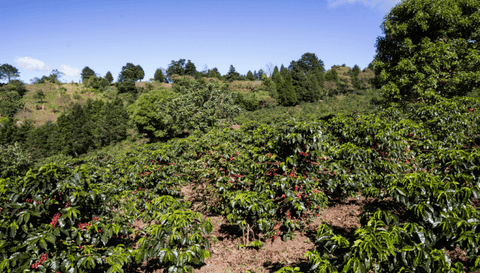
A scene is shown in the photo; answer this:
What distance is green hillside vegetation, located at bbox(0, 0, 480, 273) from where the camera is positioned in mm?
2371

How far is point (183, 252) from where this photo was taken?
277 cm

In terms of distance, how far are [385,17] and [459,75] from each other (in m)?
4.82

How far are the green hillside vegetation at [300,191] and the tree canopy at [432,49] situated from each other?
7 centimetres

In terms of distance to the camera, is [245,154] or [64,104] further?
[64,104]

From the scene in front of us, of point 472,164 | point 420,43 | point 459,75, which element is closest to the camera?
point 472,164

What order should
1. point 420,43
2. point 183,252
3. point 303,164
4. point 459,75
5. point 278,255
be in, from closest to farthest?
point 183,252
point 303,164
point 278,255
point 459,75
point 420,43

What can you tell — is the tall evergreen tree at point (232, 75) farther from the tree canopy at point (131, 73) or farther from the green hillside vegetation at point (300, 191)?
the green hillside vegetation at point (300, 191)

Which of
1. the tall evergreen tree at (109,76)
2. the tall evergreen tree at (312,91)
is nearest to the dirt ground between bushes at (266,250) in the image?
the tall evergreen tree at (312,91)

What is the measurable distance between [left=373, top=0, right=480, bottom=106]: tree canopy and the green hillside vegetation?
0.07 metres

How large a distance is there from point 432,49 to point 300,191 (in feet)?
32.0

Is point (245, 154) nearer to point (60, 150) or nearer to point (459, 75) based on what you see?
point (459, 75)

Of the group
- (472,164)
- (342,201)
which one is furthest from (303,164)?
(342,201)

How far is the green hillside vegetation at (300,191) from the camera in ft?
7.78

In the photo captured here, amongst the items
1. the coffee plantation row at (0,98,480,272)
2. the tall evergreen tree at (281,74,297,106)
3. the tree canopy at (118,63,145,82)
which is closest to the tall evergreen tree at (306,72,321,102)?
the tall evergreen tree at (281,74,297,106)
